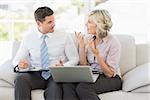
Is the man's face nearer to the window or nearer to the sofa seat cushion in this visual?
the sofa seat cushion

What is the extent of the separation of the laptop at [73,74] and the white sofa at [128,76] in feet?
0.59

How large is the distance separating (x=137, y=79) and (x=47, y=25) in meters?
0.95

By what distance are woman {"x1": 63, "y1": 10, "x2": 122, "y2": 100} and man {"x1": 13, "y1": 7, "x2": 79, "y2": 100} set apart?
5.6 inches

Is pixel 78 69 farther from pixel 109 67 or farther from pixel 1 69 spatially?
pixel 1 69

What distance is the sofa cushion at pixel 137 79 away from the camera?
8.13ft

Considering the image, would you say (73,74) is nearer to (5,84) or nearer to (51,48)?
(51,48)

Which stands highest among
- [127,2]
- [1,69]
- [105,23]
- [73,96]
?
[127,2]

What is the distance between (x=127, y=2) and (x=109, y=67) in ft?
5.70

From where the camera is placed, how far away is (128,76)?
8.99 feet

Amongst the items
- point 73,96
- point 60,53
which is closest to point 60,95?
point 73,96

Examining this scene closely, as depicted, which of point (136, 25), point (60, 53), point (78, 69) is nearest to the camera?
point (78, 69)

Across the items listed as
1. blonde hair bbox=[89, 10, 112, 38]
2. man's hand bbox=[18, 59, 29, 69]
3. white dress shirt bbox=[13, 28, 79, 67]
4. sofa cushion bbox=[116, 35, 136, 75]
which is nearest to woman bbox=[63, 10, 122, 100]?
blonde hair bbox=[89, 10, 112, 38]

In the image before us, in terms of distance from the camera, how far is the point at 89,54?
2.79 metres

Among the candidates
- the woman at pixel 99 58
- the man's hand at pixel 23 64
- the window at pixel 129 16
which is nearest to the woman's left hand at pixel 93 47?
the woman at pixel 99 58
